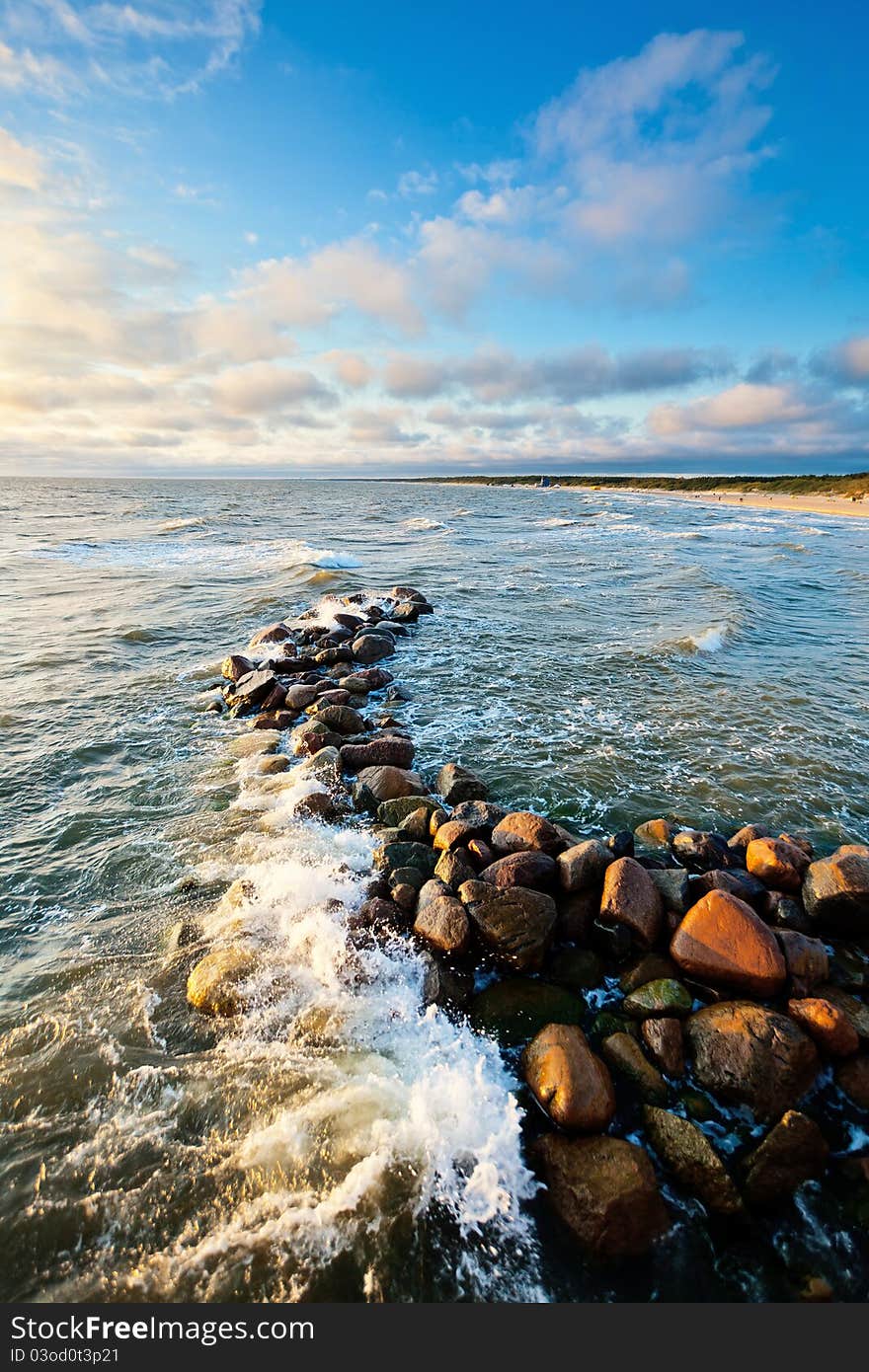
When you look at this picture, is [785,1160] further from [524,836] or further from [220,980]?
[220,980]

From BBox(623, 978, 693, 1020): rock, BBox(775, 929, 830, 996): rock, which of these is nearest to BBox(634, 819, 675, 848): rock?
BBox(775, 929, 830, 996): rock

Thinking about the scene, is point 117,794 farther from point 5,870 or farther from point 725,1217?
point 725,1217

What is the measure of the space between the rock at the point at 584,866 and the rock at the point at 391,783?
2635 mm

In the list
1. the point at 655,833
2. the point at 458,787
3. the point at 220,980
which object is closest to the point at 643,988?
the point at 655,833

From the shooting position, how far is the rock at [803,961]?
4.72 m

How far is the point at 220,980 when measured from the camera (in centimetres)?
498

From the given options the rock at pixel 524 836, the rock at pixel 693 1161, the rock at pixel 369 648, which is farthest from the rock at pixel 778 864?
the rock at pixel 369 648

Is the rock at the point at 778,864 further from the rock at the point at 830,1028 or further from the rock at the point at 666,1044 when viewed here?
the rock at the point at 666,1044

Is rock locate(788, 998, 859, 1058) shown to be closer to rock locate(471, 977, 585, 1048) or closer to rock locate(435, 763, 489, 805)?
rock locate(471, 977, 585, 1048)

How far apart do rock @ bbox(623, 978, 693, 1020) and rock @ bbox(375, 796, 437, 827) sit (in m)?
3.20

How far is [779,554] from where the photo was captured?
32969 millimetres

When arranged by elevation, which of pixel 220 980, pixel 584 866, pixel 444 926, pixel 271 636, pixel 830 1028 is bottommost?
pixel 271 636

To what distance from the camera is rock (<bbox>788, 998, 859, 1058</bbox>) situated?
4246mm

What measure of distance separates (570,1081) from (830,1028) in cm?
207
